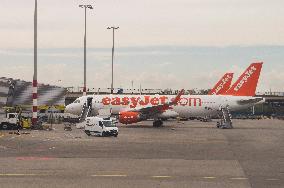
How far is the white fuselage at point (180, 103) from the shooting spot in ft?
235

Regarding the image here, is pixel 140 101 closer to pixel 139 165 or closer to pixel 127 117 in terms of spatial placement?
pixel 127 117

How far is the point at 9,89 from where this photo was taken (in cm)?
6078

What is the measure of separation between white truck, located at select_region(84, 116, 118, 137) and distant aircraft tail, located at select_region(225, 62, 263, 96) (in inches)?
1199

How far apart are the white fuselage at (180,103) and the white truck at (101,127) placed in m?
20.2

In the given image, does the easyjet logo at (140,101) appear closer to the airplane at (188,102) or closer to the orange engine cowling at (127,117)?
the airplane at (188,102)

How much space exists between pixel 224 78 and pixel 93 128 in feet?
189

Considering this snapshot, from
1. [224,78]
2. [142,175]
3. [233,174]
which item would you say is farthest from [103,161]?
[224,78]

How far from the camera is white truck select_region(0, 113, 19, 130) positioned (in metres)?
60.8

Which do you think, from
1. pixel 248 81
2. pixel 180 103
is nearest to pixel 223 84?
pixel 248 81

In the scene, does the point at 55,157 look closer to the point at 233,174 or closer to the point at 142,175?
the point at 142,175

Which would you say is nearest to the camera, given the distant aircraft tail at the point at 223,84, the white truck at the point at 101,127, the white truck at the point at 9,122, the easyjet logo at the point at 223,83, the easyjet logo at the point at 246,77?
the white truck at the point at 101,127

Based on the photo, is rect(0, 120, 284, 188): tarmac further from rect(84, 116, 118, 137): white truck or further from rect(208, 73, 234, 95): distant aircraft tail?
rect(208, 73, 234, 95): distant aircraft tail

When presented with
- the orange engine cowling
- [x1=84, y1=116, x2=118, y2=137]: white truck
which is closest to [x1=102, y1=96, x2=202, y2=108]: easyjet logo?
the orange engine cowling

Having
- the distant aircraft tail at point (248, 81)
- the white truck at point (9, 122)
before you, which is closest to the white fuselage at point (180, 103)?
the distant aircraft tail at point (248, 81)
